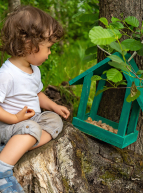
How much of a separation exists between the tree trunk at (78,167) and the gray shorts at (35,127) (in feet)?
0.25

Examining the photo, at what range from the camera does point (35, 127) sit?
4.47 ft

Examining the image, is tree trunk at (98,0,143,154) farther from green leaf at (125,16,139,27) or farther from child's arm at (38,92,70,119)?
child's arm at (38,92,70,119)

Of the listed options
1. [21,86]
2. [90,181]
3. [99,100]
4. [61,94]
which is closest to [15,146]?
[21,86]

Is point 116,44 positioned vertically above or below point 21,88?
above

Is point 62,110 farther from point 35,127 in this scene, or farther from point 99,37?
point 99,37

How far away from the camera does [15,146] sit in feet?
4.23

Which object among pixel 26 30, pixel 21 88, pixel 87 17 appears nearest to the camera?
pixel 26 30

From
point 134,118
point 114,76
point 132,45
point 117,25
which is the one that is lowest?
point 134,118

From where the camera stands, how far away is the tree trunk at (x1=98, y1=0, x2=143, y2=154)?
5.33 ft

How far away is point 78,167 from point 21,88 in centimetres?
68

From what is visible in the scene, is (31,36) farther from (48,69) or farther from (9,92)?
A: (48,69)

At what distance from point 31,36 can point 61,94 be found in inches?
38.8

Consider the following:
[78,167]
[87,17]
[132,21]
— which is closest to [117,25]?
[132,21]

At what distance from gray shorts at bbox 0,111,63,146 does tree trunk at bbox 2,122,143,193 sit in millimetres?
77
